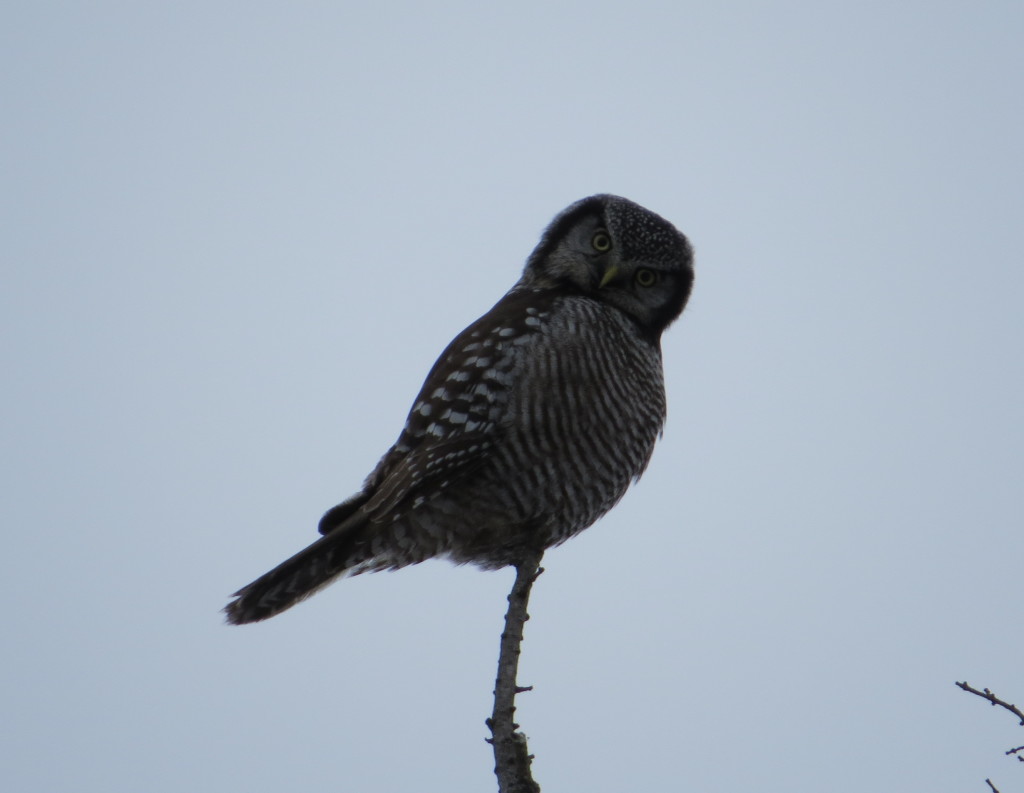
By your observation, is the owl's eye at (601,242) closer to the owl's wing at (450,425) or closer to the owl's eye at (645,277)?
the owl's eye at (645,277)

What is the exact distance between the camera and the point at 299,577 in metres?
4.93

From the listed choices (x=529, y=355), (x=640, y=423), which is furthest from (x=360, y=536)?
(x=640, y=423)

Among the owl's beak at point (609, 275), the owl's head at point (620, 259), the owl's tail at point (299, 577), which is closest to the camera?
the owl's tail at point (299, 577)

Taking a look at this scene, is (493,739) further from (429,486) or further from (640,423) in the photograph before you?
(640,423)

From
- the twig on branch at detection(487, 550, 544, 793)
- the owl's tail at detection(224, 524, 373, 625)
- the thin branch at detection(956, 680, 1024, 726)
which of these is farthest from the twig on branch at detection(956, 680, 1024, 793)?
the owl's tail at detection(224, 524, 373, 625)

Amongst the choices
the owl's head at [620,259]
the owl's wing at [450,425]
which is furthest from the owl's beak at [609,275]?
the owl's wing at [450,425]

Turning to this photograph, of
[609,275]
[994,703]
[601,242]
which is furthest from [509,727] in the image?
[601,242]

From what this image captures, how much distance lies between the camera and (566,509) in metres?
5.31

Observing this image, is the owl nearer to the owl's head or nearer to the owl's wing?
the owl's wing

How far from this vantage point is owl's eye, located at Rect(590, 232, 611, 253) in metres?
6.08

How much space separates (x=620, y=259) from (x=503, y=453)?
1.49 m

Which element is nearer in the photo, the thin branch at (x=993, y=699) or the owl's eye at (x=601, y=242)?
the thin branch at (x=993, y=699)

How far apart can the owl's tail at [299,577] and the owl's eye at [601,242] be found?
2.13 m

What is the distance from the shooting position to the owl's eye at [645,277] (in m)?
6.06
